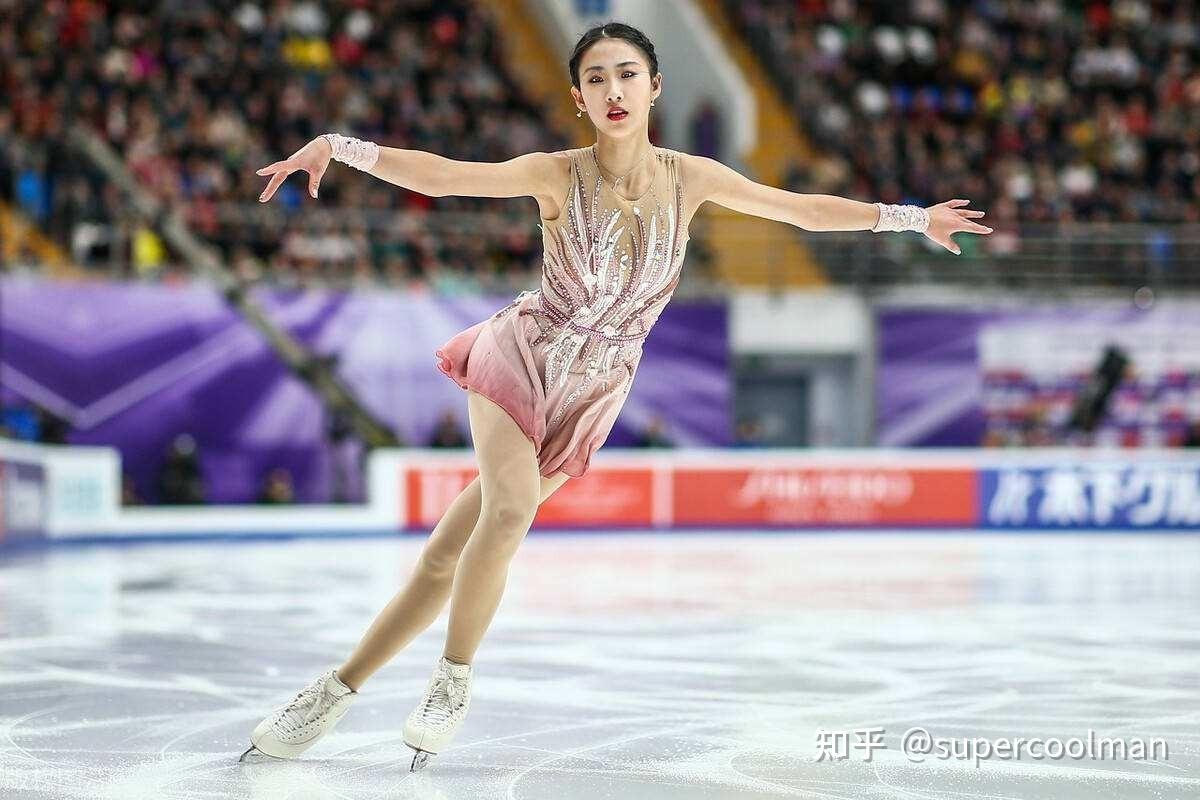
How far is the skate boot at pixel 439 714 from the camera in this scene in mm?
3514

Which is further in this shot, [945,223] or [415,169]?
[945,223]

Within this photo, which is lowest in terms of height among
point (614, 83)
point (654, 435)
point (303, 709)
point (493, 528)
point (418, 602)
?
point (303, 709)

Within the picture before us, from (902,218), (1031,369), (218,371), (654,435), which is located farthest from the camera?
(1031,369)

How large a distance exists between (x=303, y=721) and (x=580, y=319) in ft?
4.06

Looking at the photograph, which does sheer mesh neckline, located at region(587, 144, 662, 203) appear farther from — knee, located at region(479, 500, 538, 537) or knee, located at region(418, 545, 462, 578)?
knee, located at region(418, 545, 462, 578)

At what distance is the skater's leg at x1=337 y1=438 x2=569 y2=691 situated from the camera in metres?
3.75

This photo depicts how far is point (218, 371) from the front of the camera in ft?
46.9

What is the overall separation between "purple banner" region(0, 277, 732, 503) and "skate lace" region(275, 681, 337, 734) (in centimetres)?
1070

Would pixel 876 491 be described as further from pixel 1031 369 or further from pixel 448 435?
pixel 448 435

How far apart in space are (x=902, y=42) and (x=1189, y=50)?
3.78 metres

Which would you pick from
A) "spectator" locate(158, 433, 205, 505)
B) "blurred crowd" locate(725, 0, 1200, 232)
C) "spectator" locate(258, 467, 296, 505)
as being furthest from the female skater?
"blurred crowd" locate(725, 0, 1200, 232)

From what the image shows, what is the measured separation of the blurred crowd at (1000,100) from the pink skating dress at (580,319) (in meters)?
12.9

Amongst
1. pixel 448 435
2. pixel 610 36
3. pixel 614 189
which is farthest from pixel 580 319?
pixel 448 435

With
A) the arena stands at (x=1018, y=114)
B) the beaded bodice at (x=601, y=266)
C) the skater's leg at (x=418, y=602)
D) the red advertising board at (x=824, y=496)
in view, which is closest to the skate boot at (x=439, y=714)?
the skater's leg at (x=418, y=602)
